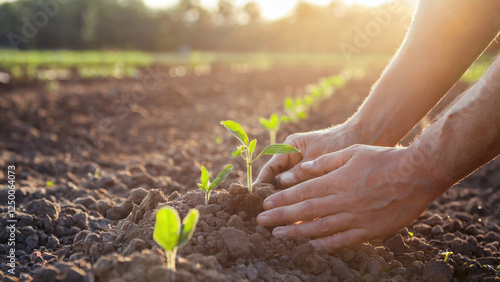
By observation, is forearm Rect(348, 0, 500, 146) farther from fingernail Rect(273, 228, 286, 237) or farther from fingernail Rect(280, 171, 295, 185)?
fingernail Rect(273, 228, 286, 237)

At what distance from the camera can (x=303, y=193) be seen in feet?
5.86

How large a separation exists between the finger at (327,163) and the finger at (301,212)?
162 mm

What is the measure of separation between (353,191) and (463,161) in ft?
1.38

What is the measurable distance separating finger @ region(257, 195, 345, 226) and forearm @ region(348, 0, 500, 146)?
0.68 meters

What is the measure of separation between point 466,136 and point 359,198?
1.50ft

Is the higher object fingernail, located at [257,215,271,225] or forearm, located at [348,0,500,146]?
forearm, located at [348,0,500,146]

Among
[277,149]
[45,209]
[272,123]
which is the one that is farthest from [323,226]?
[272,123]

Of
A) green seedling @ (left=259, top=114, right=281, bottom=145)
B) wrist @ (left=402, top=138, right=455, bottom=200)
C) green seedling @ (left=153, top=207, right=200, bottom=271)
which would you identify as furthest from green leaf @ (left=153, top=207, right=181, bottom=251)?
green seedling @ (left=259, top=114, right=281, bottom=145)

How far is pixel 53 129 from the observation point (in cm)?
596

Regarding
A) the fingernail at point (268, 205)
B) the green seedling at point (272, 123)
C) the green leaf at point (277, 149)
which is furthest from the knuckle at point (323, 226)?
the green seedling at point (272, 123)

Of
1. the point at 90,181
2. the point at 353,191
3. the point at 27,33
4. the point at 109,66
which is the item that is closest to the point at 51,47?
the point at 27,33

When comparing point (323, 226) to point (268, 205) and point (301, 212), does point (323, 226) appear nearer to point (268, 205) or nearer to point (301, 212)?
point (301, 212)

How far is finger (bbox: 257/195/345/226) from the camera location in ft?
5.71

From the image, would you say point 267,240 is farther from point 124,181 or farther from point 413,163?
point 124,181
